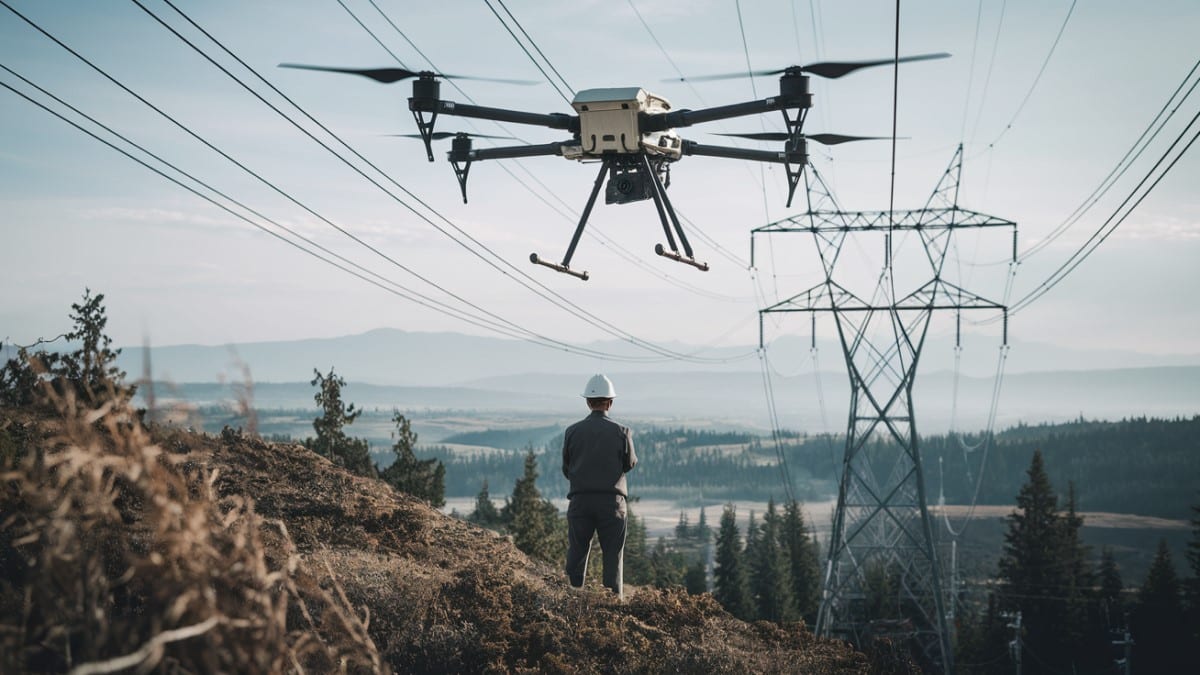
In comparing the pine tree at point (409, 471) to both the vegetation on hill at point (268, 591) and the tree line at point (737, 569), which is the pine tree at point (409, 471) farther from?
the vegetation on hill at point (268, 591)

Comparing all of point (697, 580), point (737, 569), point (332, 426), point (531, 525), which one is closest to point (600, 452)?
point (332, 426)

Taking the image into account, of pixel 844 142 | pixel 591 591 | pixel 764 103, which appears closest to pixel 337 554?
pixel 591 591

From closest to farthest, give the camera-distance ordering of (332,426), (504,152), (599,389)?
(599,389)
(504,152)
(332,426)

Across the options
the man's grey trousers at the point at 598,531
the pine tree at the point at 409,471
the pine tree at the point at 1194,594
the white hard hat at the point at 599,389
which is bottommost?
the pine tree at the point at 1194,594

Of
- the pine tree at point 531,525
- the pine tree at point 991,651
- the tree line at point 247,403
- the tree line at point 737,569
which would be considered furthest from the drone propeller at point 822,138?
the pine tree at point 991,651

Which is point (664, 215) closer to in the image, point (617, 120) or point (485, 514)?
point (617, 120)
